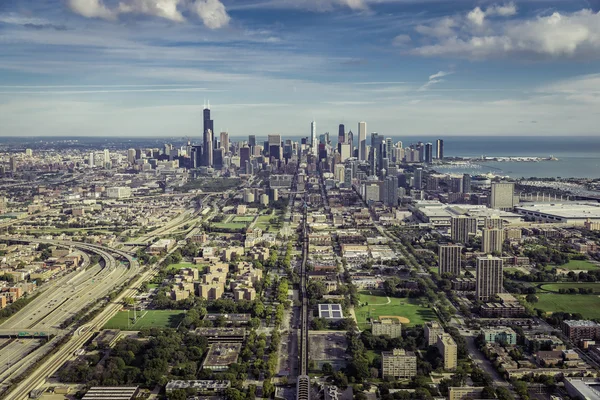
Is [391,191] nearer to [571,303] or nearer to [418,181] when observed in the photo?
[418,181]

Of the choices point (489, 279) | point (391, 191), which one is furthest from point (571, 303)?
point (391, 191)

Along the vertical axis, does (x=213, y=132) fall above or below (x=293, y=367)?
above

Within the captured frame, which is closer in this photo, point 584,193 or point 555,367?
point 555,367

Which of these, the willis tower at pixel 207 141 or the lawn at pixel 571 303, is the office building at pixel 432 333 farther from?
the willis tower at pixel 207 141

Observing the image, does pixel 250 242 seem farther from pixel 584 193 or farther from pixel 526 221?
pixel 584 193

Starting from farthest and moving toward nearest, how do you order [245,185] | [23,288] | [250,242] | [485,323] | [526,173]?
[526,173]
[245,185]
[250,242]
[23,288]
[485,323]

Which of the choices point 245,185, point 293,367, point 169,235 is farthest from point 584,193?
point 293,367

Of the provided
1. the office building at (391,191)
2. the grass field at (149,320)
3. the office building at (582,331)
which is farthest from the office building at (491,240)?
the office building at (391,191)

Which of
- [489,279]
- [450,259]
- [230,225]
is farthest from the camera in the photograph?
[230,225]
